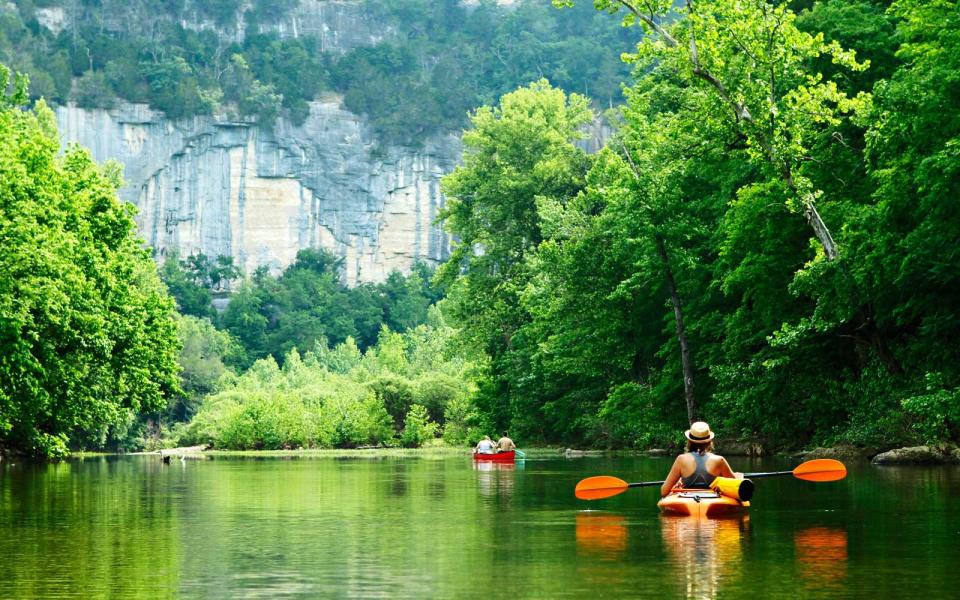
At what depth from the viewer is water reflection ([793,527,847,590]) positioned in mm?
9617

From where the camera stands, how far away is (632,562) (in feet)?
35.8

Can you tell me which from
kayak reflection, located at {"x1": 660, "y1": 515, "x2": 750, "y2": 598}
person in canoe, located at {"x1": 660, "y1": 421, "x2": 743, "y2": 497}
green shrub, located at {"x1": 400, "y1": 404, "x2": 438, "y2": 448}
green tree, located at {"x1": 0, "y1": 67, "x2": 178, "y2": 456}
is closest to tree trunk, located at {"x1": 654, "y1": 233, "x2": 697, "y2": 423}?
green tree, located at {"x1": 0, "y1": 67, "x2": 178, "y2": 456}

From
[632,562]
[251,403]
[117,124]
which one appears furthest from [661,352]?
[117,124]

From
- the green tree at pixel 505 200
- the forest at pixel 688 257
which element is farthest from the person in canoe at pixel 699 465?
the green tree at pixel 505 200

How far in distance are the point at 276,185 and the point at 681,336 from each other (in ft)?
413

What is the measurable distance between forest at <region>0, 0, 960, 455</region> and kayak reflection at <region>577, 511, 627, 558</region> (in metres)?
11.9

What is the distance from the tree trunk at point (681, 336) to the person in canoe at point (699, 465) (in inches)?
966

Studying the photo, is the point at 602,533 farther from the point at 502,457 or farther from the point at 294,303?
the point at 294,303

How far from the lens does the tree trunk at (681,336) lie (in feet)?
129

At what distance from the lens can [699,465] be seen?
48.3 ft

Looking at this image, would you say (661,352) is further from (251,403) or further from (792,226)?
(251,403)

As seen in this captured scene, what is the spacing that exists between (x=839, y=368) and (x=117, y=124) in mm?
136207

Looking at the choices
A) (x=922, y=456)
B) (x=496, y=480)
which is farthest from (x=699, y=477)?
(x=922, y=456)

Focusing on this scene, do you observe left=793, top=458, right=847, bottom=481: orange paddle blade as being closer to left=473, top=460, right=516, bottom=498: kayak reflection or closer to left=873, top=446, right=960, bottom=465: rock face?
left=473, top=460, right=516, bottom=498: kayak reflection
